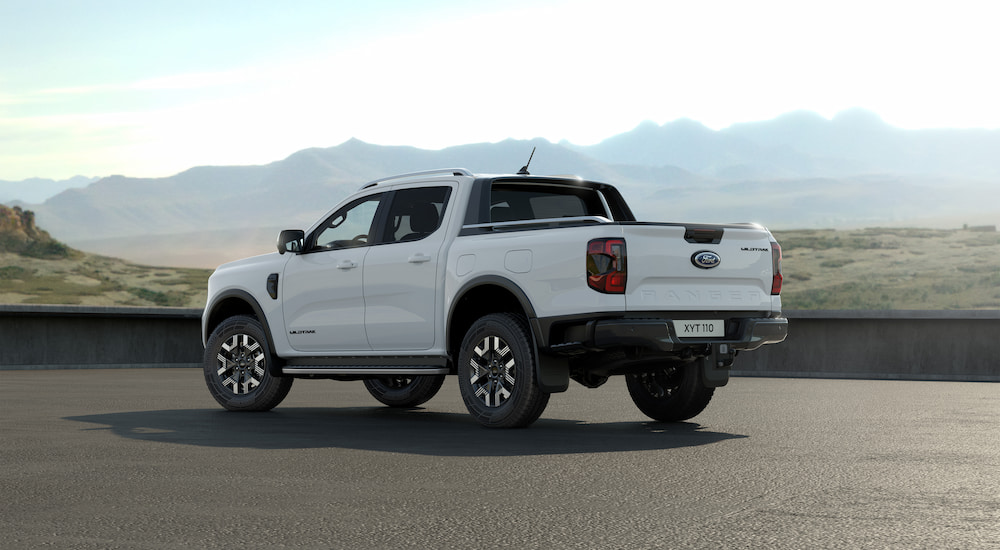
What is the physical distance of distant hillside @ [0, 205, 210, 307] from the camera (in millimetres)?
79062

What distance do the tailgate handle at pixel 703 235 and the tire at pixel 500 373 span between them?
145 cm

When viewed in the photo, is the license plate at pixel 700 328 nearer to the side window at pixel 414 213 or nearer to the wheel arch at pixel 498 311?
the wheel arch at pixel 498 311

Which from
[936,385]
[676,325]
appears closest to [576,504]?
[676,325]

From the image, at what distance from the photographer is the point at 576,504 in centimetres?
561

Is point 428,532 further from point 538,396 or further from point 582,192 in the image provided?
point 582,192

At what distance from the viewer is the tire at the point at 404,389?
11594 millimetres

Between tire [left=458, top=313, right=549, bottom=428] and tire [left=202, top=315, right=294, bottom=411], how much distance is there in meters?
2.54

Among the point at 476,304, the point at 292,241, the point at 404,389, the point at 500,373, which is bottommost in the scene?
the point at 404,389

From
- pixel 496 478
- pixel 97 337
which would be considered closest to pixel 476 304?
pixel 496 478

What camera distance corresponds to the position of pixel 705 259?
8.77m

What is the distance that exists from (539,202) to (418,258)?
1263mm

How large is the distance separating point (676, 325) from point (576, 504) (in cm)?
313

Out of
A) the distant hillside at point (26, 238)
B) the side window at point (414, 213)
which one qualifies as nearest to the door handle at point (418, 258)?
the side window at point (414, 213)

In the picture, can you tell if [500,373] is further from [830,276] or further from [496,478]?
[830,276]
